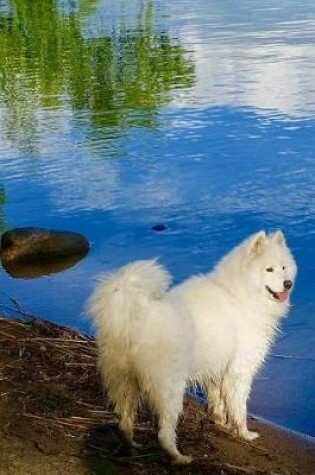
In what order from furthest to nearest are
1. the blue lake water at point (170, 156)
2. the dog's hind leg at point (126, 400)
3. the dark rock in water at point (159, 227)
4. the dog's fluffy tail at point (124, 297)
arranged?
the dark rock in water at point (159, 227) < the blue lake water at point (170, 156) < the dog's hind leg at point (126, 400) < the dog's fluffy tail at point (124, 297)

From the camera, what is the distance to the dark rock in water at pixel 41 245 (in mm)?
13211

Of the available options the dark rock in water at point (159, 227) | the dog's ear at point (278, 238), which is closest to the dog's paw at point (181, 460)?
the dog's ear at point (278, 238)

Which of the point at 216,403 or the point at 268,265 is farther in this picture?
the point at 216,403

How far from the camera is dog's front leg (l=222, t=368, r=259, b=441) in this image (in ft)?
23.2

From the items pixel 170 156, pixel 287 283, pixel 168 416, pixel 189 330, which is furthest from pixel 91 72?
pixel 168 416

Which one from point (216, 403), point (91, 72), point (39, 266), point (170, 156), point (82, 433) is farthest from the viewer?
point (91, 72)

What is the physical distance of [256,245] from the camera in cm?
688


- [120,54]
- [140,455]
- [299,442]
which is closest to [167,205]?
[299,442]

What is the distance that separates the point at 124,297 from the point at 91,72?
2297 cm

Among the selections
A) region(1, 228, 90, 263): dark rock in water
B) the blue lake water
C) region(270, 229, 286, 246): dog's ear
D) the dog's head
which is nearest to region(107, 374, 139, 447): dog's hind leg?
the dog's head

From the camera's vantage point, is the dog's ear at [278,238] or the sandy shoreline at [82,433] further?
the dog's ear at [278,238]

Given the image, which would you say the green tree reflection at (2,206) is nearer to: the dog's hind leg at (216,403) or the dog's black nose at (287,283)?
the dog's hind leg at (216,403)

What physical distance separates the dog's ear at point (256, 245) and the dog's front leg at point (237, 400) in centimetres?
100

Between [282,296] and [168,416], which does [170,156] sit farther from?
[168,416]
